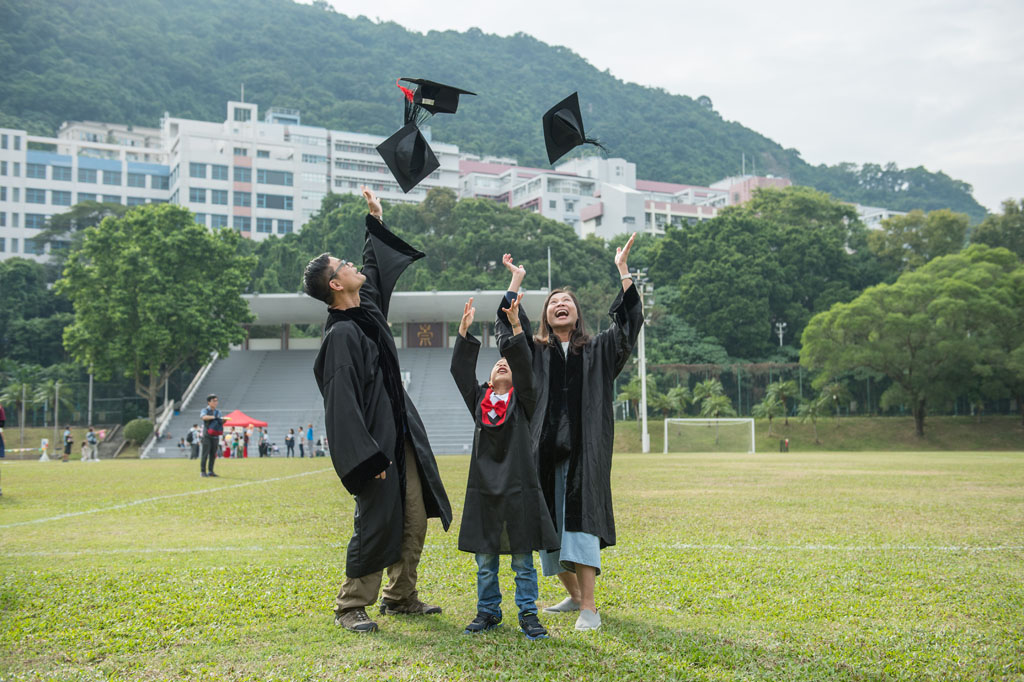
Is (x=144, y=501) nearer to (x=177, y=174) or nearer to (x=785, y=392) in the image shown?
(x=785, y=392)

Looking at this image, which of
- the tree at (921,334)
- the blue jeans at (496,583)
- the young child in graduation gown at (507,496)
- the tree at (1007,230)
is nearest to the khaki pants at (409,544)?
the young child in graduation gown at (507,496)

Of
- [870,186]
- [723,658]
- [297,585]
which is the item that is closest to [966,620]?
[723,658]

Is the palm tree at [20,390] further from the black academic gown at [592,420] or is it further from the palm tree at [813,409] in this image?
the black academic gown at [592,420]

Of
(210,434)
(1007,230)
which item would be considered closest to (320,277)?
(210,434)

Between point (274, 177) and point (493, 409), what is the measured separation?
319ft

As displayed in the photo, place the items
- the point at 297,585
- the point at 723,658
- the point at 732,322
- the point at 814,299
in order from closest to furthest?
the point at 723,658 < the point at 297,585 < the point at 732,322 < the point at 814,299

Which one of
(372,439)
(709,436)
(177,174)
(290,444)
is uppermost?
(177,174)

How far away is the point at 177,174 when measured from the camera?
92.6 m

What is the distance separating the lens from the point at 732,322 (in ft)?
196

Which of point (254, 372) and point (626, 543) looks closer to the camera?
point (626, 543)

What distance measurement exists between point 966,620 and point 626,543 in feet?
11.3

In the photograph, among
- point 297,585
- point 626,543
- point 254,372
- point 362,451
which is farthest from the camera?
point 254,372

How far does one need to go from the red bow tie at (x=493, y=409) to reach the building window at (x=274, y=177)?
315 feet

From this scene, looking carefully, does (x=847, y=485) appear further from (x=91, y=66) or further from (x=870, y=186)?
(x=870, y=186)
